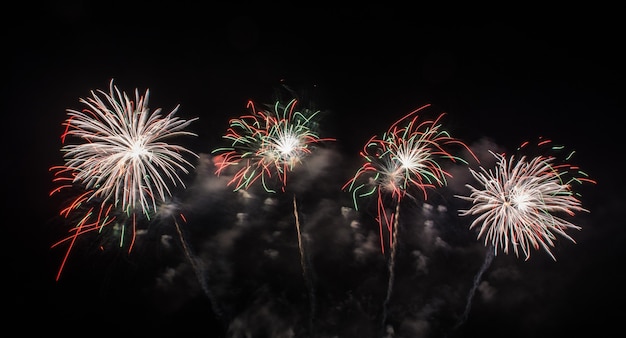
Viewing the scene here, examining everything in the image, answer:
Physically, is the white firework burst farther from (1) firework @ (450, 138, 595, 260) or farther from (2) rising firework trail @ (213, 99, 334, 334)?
(2) rising firework trail @ (213, 99, 334, 334)

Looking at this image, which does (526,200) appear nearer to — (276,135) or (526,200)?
(526,200)

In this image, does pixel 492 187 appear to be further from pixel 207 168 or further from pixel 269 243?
pixel 207 168

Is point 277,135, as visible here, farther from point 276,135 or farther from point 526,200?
point 526,200

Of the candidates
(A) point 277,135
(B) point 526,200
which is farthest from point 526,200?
(A) point 277,135

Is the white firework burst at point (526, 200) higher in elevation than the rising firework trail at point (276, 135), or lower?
lower

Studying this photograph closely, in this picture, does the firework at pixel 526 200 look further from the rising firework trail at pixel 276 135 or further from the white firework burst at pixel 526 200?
the rising firework trail at pixel 276 135

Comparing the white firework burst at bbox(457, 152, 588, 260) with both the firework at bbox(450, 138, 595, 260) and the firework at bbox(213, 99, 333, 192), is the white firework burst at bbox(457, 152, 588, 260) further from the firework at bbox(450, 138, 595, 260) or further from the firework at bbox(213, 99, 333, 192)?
the firework at bbox(213, 99, 333, 192)

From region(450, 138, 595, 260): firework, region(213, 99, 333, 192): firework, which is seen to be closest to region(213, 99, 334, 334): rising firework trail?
region(213, 99, 333, 192): firework

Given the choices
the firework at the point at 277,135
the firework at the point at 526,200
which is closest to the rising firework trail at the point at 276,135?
the firework at the point at 277,135

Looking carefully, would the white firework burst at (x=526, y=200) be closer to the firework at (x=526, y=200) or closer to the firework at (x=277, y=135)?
the firework at (x=526, y=200)

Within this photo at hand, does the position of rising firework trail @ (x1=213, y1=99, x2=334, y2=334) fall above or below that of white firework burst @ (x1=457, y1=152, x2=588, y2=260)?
above

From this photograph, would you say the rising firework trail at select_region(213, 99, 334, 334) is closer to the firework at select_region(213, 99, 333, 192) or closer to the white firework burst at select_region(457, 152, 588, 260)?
the firework at select_region(213, 99, 333, 192)
